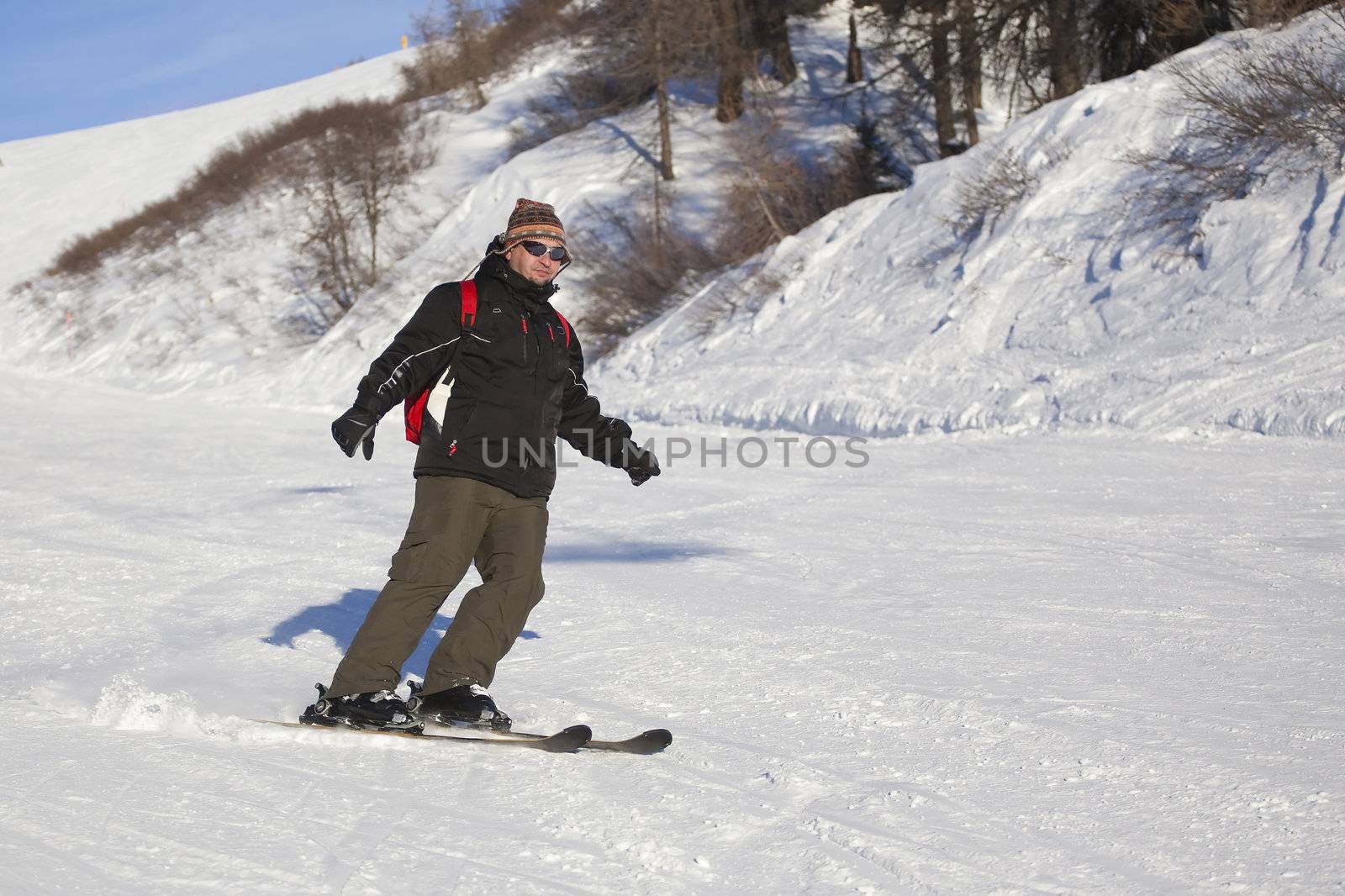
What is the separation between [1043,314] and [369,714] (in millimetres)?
10714

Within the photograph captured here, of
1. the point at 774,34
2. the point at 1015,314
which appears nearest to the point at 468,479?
the point at 1015,314

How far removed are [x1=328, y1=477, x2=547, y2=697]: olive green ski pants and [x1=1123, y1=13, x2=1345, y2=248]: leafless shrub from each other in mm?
10589

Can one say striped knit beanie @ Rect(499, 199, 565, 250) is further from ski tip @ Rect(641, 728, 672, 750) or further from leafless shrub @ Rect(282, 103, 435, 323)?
leafless shrub @ Rect(282, 103, 435, 323)

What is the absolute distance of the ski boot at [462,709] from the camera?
3670 millimetres

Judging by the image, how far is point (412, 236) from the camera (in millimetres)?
26453

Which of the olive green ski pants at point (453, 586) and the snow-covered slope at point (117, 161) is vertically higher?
the snow-covered slope at point (117, 161)

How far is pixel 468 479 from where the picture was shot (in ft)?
12.1

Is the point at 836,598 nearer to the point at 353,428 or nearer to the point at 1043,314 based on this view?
the point at 353,428

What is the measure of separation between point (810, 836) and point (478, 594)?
4.68 feet

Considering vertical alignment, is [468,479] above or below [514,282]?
below

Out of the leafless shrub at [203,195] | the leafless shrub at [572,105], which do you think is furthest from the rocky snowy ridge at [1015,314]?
the leafless shrub at [203,195]

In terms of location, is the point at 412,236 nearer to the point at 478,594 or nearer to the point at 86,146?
the point at 478,594

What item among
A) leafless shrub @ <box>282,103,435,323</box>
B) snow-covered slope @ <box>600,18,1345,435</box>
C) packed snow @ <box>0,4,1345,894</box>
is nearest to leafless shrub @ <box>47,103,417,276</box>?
leafless shrub @ <box>282,103,435,323</box>

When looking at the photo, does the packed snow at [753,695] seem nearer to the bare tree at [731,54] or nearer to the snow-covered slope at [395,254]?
the snow-covered slope at [395,254]
